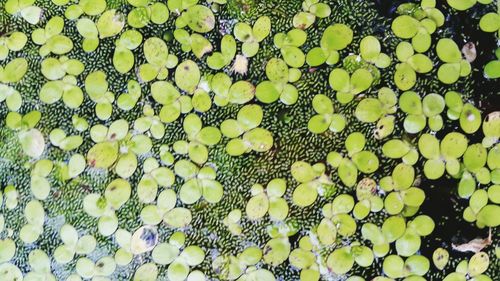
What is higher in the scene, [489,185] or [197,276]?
[489,185]

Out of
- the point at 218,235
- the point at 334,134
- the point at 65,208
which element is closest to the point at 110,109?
the point at 65,208

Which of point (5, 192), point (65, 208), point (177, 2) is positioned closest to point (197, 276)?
point (65, 208)

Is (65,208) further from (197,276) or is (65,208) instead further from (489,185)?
(489,185)

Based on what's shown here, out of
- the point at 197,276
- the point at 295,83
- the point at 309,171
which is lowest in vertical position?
the point at 197,276

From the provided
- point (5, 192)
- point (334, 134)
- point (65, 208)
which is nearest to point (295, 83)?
point (334, 134)

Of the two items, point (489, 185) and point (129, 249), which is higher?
point (489, 185)

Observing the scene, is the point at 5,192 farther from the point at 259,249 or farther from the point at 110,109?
the point at 259,249
